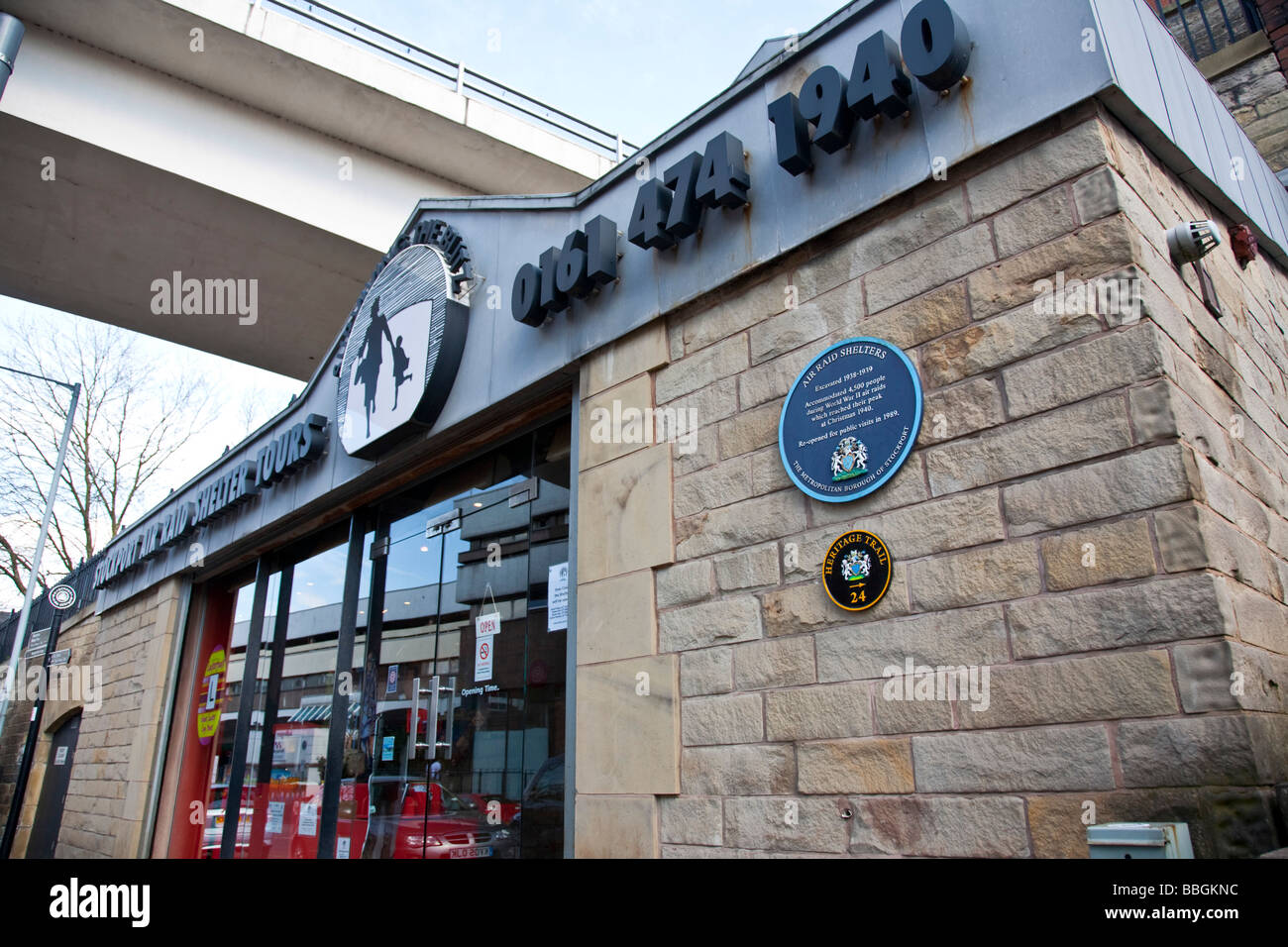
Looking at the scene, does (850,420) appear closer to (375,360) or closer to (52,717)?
(375,360)

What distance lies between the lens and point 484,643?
19.3ft

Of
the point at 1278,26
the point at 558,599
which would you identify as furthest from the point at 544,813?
the point at 1278,26

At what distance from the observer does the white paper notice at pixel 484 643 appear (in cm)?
581

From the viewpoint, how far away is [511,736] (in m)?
5.41

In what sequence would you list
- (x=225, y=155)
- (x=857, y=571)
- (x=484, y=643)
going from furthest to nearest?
(x=225, y=155), (x=484, y=643), (x=857, y=571)

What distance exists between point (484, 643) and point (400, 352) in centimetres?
230

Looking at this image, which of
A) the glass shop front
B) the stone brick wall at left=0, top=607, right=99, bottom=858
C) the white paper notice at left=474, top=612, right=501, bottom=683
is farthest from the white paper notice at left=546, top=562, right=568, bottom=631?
the stone brick wall at left=0, top=607, right=99, bottom=858

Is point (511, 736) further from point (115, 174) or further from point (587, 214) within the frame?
point (115, 174)

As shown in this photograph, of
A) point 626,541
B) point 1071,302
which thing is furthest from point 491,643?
point 1071,302

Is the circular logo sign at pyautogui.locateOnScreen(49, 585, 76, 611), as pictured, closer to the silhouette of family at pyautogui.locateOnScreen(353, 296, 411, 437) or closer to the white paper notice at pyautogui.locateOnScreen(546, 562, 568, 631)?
the silhouette of family at pyautogui.locateOnScreen(353, 296, 411, 437)

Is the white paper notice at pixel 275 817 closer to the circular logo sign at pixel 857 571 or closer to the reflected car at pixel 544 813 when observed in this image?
the reflected car at pixel 544 813

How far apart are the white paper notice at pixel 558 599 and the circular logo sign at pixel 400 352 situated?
1.64m

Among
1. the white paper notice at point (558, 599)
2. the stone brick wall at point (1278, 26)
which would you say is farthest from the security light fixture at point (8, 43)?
the stone brick wall at point (1278, 26)

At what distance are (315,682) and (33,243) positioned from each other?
687cm
